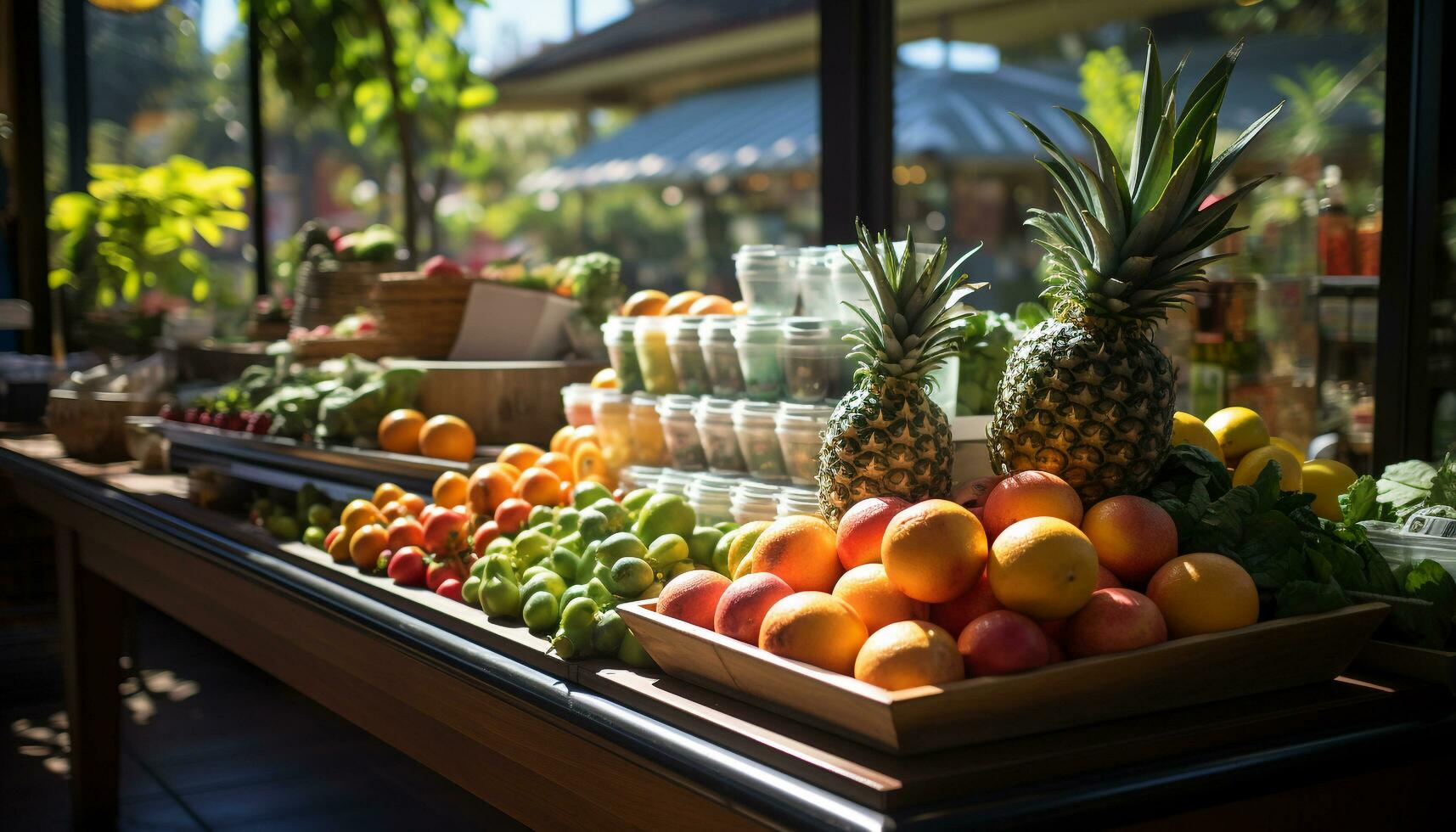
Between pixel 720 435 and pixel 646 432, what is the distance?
25 centimetres

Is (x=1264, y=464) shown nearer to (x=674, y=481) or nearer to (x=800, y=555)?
(x=800, y=555)

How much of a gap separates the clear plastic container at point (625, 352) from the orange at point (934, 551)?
4.11ft

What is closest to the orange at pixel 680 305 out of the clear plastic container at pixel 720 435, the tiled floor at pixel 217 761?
the clear plastic container at pixel 720 435

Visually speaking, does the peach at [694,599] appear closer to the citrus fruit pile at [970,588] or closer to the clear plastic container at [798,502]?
the citrus fruit pile at [970,588]

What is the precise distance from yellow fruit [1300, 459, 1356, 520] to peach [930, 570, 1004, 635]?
71 centimetres

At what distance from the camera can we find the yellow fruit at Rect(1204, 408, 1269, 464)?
1.80m

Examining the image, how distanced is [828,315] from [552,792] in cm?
101

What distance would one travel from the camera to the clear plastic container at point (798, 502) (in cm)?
193

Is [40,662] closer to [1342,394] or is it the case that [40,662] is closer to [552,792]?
[552,792]

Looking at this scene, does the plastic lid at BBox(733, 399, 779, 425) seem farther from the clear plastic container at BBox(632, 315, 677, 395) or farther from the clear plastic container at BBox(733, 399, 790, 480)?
the clear plastic container at BBox(632, 315, 677, 395)

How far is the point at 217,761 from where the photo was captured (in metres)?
3.70

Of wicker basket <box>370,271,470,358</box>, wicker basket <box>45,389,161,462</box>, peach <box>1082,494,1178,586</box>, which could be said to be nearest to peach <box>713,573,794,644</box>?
peach <box>1082,494,1178,586</box>

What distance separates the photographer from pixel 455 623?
173 centimetres

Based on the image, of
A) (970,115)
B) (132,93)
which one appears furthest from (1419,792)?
(132,93)
